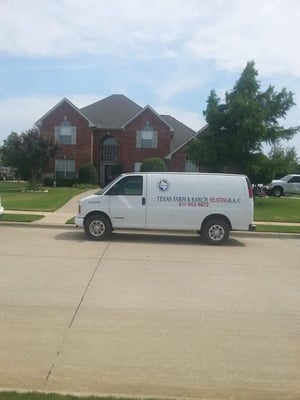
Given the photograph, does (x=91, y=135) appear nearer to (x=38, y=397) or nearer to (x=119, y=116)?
(x=119, y=116)

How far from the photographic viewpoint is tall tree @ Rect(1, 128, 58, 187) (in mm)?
38188

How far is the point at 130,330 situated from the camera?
234 inches

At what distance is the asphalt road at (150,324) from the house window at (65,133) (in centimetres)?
3814

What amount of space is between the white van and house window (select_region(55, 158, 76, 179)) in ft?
115

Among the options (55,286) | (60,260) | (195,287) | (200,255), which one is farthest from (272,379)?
(200,255)

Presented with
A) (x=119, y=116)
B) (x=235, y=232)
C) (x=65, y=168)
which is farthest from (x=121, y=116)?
(x=235, y=232)

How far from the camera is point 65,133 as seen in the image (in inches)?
1921

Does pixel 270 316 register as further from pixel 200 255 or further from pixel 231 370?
pixel 200 255

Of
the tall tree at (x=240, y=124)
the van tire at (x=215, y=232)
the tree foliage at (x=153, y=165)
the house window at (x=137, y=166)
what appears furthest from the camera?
the house window at (x=137, y=166)

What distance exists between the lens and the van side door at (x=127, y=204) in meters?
14.1

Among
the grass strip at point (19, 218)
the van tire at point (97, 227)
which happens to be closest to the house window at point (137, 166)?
the grass strip at point (19, 218)

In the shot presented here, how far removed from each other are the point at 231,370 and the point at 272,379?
39cm

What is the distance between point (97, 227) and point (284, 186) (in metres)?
32.2

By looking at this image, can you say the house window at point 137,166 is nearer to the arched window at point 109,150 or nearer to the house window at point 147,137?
the house window at point 147,137
